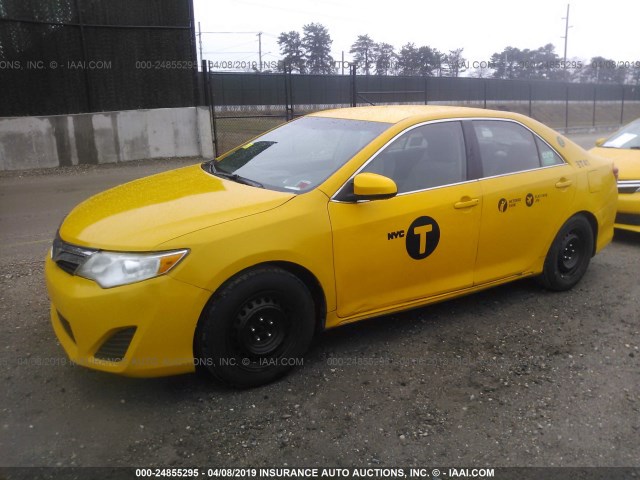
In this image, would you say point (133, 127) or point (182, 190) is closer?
point (182, 190)

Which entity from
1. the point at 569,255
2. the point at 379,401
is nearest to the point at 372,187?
the point at 379,401

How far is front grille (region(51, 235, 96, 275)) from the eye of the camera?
115 inches

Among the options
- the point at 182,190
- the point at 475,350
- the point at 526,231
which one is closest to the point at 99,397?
the point at 182,190

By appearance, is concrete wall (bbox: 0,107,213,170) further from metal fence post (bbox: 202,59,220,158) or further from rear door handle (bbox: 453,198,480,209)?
rear door handle (bbox: 453,198,480,209)

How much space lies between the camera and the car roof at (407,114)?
3939 mm

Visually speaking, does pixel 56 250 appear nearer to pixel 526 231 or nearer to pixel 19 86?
pixel 526 231

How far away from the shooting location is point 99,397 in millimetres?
3119

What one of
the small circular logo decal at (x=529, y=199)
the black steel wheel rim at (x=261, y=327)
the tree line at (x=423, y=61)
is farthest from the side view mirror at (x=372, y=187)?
the tree line at (x=423, y=61)

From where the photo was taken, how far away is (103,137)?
1207cm

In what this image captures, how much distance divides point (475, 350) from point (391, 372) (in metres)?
0.67

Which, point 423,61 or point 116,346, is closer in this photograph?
point 116,346

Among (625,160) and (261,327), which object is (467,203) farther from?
(625,160)

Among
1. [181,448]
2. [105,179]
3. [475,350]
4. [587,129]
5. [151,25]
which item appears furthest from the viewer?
[587,129]

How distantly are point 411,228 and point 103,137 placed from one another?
10247 millimetres
